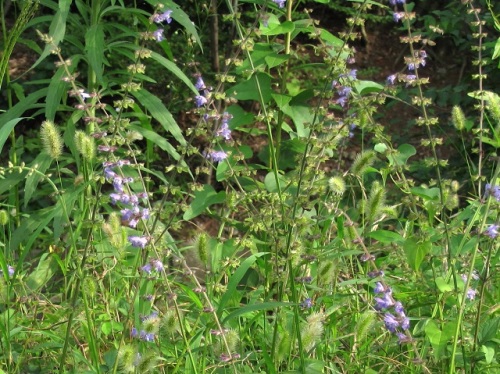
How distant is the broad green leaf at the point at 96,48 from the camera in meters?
3.29

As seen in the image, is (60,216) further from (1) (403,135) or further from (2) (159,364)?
(1) (403,135)

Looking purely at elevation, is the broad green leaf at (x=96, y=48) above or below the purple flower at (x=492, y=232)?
below

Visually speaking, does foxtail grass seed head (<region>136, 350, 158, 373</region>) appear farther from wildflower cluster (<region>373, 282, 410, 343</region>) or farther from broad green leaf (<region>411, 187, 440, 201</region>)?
broad green leaf (<region>411, 187, 440, 201</region>)

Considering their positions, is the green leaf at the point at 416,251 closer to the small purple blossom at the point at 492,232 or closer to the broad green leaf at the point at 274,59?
the small purple blossom at the point at 492,232

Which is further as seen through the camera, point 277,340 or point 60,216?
point 60,216

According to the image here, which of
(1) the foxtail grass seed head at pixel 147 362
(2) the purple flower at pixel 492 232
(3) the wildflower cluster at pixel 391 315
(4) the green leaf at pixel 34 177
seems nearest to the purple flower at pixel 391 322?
(3) the wildflower cluster at pixel 391 315

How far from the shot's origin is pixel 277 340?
7.89 ft

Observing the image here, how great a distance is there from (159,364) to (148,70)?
342 cm

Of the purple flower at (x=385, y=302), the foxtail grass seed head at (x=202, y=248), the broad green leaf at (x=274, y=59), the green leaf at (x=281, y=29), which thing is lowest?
the purple flower at (x=385, y=302)

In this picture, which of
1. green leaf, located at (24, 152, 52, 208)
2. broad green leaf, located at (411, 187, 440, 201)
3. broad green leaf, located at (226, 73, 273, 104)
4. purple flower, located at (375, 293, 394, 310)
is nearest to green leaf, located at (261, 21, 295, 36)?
broad green leaf, located at (226, 73, 273, 104)

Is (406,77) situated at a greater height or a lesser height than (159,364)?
greater

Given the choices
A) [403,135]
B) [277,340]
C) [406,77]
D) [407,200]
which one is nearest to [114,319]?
[277,340]

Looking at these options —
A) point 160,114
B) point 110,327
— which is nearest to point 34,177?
point 160,114

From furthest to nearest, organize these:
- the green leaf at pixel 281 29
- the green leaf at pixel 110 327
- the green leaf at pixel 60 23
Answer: the green leaf at pixel 281 29 < the green leaf at pixel 60 23 < the green leaf at pixel 110 327
